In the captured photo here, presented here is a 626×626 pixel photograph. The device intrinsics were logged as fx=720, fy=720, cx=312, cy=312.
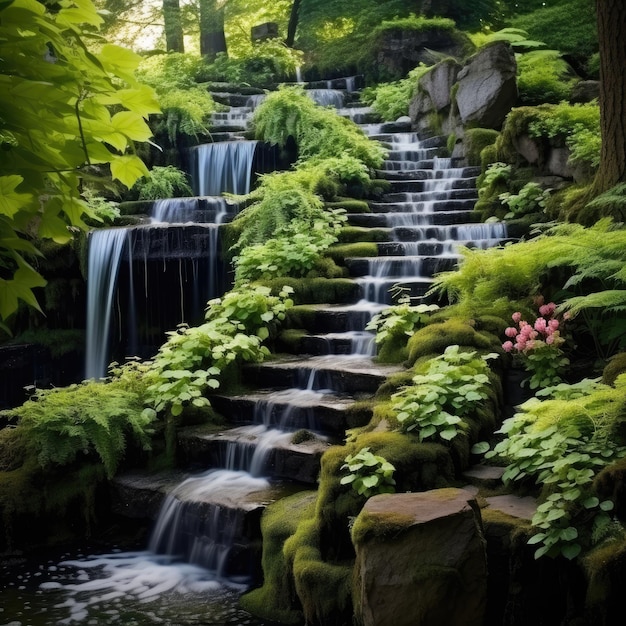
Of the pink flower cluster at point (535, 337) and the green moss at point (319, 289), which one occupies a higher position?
the green moss at point (319, 289)

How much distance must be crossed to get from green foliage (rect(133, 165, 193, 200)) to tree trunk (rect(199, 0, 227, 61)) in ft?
31.5

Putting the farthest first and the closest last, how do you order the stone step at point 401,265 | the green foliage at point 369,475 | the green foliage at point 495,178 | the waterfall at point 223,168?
the waterfall at point 223,168 < the green foliage at point 495,178 < the stone step at point 401,265 < the green foliage at point 369,475

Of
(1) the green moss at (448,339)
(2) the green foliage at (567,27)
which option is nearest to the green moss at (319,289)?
(1) the green moss at (448,339)

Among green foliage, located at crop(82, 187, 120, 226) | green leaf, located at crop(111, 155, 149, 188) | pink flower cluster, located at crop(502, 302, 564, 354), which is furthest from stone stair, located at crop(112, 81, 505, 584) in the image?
green leaf, located at crop(111, 155, 149, 188)

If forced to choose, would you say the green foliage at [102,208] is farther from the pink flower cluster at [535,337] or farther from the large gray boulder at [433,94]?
the pink flower cluster at [535,337]

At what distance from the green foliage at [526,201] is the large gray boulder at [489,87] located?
3096 millimetres

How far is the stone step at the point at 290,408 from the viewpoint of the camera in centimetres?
602

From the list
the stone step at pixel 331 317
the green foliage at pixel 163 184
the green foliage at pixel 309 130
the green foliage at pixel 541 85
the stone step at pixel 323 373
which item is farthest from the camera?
the green foliage at pixel 541 85

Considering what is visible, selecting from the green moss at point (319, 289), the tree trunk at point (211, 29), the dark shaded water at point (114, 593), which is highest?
the tree trunk at point (211, 29)

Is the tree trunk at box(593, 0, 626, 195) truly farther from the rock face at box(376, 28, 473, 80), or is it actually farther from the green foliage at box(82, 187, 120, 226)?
the rock face at box(376, 28, 473, 80)

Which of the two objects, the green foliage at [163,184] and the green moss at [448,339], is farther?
the green foliage at [163,184]

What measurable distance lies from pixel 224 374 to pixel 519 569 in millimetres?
3919

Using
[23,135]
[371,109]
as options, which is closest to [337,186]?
[371,109]

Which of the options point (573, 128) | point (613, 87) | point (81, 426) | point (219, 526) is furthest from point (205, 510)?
point (573, 128)
